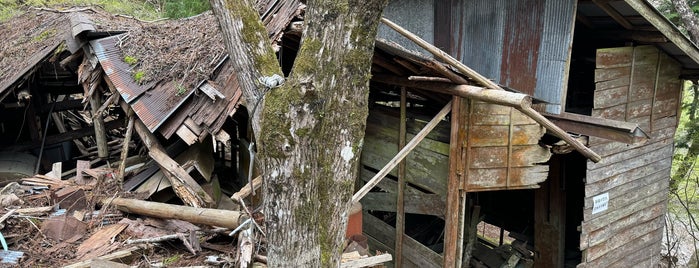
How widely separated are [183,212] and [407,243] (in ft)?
10.6

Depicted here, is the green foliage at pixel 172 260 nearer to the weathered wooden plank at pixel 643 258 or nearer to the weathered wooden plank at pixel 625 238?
the weathered wooden plank at pixel 625 238

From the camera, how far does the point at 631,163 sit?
7.45 metres

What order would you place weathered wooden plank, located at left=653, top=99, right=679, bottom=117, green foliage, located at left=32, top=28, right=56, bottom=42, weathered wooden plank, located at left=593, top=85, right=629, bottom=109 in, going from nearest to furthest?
weathered wooden plank, located at left=593, top=85, right=629, bottom=109
weathered wooden plank, located at left=653, top=99, right=679, bottom=117
green foliage, located at left=32, top=28, right=56, bottom=42

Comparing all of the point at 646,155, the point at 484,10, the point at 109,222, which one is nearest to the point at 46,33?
the point at 109,222

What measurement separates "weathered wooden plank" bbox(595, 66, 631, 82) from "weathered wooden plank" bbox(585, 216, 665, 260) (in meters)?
2.56

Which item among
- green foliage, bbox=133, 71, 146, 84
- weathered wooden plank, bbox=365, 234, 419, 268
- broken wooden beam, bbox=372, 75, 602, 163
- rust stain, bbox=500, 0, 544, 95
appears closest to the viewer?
broken wooden beam, bbox=372, 75, 602, 163

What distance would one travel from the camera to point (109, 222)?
5547 mm

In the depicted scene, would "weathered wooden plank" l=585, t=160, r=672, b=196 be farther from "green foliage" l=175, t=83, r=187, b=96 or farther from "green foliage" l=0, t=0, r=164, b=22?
"green foliage" l=0, t=0, r=164, b=22

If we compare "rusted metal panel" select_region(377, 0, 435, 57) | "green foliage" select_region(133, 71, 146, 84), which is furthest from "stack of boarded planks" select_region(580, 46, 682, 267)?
"green foliage" select_region(133, 71, 146, 84)

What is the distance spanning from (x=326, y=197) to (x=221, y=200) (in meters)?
4.00

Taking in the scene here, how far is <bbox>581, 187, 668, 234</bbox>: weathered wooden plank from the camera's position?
6973 millimetres

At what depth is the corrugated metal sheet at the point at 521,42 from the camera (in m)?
5.91

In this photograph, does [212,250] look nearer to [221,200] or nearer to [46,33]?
[221,200]

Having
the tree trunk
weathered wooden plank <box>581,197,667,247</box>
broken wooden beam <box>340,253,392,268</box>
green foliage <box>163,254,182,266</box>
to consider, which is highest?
the tree trunk
